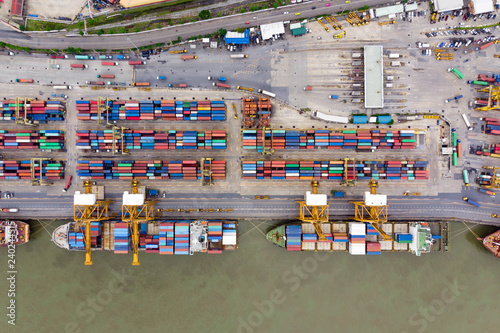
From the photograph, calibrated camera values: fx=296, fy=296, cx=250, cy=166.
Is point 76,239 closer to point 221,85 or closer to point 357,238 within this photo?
point 221,85

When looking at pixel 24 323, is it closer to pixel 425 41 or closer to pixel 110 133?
pixel 110 133

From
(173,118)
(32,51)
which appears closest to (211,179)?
(173,118)

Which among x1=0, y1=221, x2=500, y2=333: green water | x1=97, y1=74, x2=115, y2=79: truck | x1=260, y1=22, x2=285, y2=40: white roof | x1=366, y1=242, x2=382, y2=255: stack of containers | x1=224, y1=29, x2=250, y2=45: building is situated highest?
x1=260, y1=22, x2=285, y2=40: white roof

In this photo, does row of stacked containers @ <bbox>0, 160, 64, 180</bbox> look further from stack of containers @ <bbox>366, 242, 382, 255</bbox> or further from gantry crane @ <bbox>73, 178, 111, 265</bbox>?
stack of containers @ <bbox>366, 242, 382, 255</bbox>

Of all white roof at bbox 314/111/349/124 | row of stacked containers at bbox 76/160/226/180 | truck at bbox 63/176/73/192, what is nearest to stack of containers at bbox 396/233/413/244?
white roof at bbox 314/111/349/124

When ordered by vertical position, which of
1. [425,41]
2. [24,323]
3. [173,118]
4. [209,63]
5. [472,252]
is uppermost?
[425,41]
